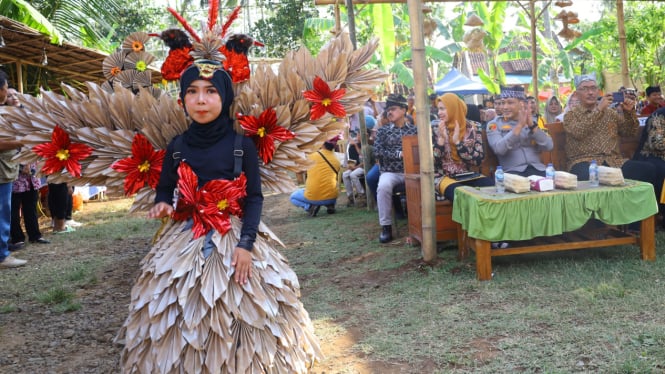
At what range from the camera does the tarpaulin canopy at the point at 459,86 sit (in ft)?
60.7

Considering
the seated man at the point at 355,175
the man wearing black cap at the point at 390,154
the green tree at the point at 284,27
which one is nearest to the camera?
the man wearing black cap at the point at 390,154

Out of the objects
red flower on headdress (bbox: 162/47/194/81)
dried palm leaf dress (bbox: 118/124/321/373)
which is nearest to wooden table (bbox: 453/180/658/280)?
dried palm leaf dress (bbox: 118/124/321/373)

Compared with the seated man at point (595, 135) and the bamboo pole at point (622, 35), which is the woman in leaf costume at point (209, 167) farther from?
the bamboo pole at point (622, 35)

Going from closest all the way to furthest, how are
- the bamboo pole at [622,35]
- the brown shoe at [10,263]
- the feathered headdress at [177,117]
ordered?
the feathered headdress at [177,117] → the brown shoe at [10,263] → the bamboo pole at [622,35]

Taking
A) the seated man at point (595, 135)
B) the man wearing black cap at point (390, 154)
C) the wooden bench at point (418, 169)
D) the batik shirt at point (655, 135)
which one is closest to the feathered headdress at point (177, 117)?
the wooden bench at point (418, 169)

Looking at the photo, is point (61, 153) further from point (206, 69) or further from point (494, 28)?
point (494, 28)

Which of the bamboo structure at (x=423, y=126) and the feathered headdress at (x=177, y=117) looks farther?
the bamboo structure at (x=423, y=126)

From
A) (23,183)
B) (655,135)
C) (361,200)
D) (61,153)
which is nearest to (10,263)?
(23,183)

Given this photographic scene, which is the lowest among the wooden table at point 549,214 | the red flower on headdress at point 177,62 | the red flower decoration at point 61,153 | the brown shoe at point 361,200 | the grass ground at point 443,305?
the grass ground at point 443,305

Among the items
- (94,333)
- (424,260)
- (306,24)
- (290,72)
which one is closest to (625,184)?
(424,260)

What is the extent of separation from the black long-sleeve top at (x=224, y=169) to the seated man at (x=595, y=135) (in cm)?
397

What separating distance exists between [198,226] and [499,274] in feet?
9.03

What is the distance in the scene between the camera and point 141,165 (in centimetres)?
289

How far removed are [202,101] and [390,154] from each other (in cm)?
405
